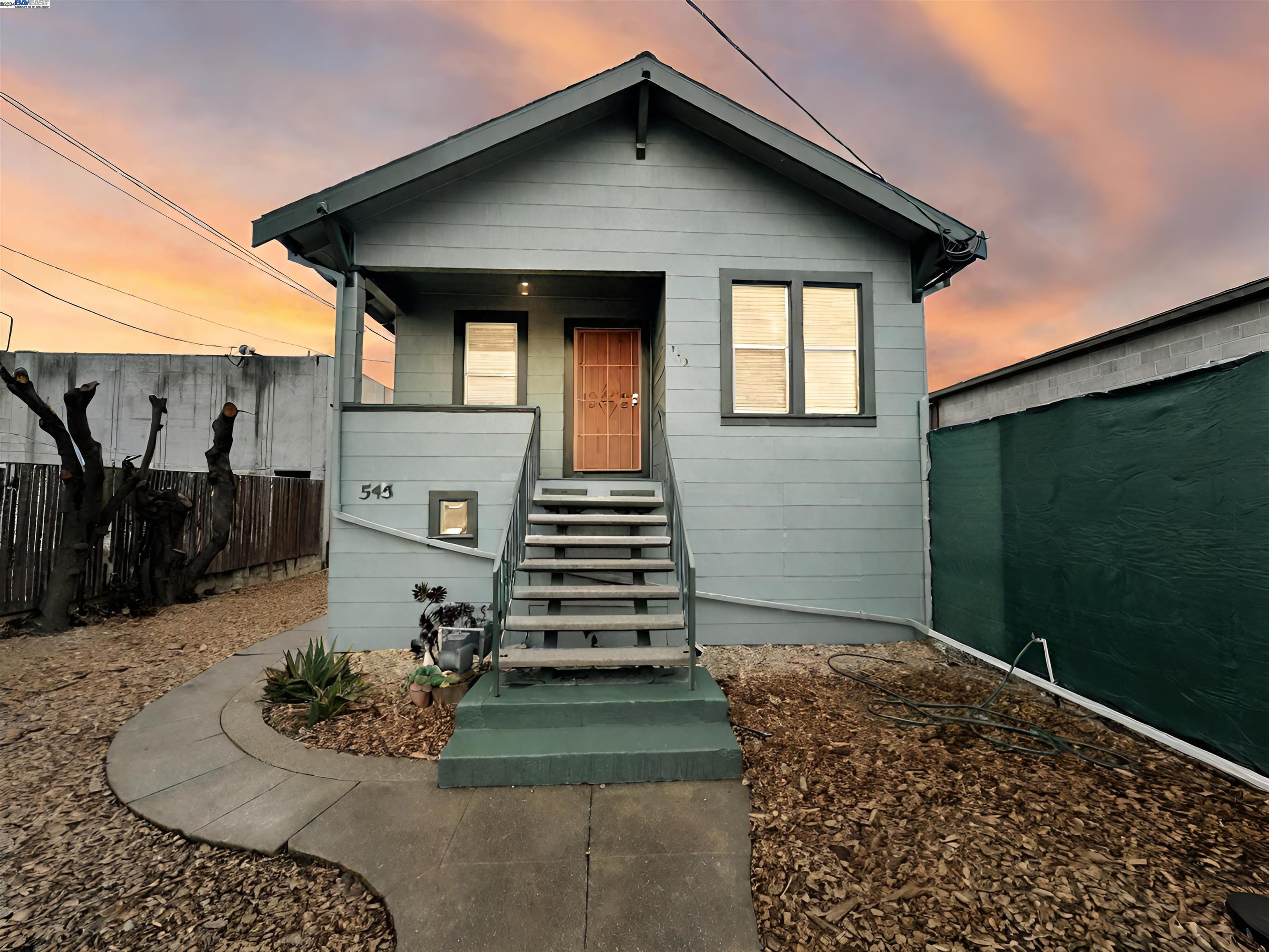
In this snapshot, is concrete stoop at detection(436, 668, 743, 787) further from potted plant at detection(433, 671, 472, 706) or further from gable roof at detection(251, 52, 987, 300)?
gable roof at detection(251, 52, 987, 300)

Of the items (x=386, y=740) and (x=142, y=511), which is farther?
(x=142, y=511)

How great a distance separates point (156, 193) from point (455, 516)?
1144cm

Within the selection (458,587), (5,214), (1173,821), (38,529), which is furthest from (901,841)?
(5,214)

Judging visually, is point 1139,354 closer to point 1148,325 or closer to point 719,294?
point 1148,325

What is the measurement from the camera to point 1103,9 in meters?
5.82

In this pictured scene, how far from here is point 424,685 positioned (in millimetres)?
3631

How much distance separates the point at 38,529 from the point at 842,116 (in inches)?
426

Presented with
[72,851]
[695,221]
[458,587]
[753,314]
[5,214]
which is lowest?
[72,851]

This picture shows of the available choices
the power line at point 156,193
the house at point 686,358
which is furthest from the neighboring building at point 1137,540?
the power line at point 156,193

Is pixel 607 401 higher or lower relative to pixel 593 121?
Answer: lower

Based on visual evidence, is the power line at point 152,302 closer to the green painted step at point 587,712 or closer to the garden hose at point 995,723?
the green painted step at point 587,712

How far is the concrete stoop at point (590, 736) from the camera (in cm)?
265

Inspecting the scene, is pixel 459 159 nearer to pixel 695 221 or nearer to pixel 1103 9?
pixel 695 221

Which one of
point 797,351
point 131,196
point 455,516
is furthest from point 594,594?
point 131,196
